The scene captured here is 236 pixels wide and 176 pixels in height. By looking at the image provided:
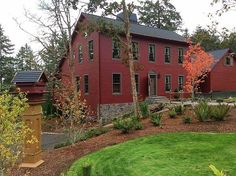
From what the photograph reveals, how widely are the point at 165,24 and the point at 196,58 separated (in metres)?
31.0

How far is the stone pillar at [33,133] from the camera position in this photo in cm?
907

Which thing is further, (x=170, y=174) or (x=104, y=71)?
(x=104, y=71)

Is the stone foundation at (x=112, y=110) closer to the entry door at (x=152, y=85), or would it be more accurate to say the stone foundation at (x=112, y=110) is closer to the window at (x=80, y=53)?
the entry door at (x=152, y=85)

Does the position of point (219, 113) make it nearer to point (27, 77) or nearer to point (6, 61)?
point (27, 77)

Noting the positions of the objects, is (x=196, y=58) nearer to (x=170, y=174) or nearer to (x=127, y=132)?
(x=127, y=132)

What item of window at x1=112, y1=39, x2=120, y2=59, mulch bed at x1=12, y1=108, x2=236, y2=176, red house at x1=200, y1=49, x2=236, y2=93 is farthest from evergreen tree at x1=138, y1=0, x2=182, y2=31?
mulch bed at x1=12, y1=108, x2=236, y2=176

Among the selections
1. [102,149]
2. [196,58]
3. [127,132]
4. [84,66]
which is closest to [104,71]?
[84,66]

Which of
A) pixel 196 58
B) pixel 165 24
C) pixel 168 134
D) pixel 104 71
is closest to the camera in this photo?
pixel 168 134

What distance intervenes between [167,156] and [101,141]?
3.47 meters

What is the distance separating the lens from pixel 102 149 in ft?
34.4

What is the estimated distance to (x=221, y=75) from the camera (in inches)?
1558

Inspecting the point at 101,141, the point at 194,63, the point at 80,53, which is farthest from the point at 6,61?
the point at 101,141

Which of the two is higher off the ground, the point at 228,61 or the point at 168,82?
the point at 228,61

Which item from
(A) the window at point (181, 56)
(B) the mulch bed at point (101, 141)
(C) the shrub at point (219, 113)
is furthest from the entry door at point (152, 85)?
(C) the shrub at point (219, 113)
